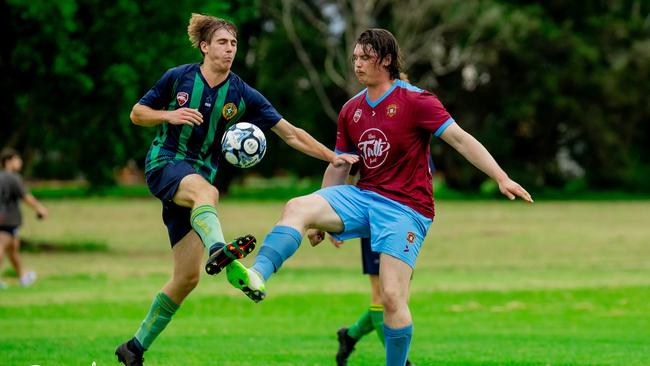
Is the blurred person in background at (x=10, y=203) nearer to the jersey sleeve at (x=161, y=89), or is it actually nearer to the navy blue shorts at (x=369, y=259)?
the navy blue shorts at (x=369, y=259)

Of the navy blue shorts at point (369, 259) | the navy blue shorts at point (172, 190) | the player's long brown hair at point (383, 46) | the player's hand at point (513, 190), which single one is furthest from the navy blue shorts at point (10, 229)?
the player's hand at point (513, 190)

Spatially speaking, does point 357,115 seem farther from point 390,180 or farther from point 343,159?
point 390,180

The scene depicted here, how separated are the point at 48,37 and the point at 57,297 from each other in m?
8.96

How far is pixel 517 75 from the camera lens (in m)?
60.2

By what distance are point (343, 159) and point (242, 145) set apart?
2.56 ft

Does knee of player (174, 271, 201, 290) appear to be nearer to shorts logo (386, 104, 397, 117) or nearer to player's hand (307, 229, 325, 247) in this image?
player's hand (307, 229, 325, 247)

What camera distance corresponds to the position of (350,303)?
58.5 feet

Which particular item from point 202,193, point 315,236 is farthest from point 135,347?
point 315,236

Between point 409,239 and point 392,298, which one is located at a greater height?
point 409,239

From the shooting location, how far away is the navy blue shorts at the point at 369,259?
10.3m

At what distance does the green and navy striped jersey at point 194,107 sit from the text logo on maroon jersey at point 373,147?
1068 mm

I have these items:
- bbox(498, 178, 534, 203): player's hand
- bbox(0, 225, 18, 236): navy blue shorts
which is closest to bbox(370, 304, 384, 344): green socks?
bbox(498, 178, 534, 203): player's hand

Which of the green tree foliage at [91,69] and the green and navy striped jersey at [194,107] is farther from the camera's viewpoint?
the green tree foliage at [91,69]

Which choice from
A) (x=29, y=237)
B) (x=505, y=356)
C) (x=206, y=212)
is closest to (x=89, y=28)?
(x=29, y=237)
